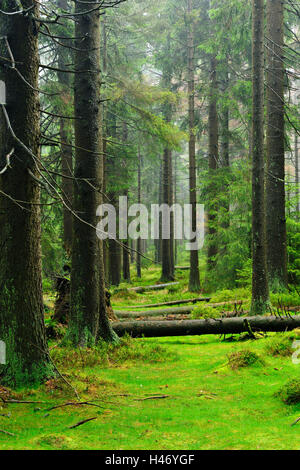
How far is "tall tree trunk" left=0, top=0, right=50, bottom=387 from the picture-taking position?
200 inches

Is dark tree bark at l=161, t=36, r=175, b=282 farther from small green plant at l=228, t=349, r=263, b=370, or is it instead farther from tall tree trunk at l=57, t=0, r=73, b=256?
small green plant at l=228, t=349, r=263, b=370

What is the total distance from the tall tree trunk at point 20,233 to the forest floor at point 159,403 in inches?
15.3

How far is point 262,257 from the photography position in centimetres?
944

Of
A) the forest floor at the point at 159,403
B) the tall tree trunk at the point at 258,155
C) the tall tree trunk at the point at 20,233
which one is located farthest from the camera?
the tall tree trunk at the point at 258,155

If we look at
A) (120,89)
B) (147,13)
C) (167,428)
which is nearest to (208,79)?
(147,13)

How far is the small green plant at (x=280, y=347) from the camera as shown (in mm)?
6520

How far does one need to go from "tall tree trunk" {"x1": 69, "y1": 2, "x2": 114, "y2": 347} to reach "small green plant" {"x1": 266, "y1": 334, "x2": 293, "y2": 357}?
2886 mm

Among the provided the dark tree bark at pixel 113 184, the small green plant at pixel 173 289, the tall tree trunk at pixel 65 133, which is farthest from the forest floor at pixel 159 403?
the small green plant at pixel 173 289

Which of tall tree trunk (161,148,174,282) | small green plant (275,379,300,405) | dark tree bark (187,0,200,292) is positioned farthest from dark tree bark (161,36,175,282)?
small green plant (275,379,300,405)

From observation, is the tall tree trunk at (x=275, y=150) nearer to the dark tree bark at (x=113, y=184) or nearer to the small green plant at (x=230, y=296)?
the small green plant at (x=230, y=296)

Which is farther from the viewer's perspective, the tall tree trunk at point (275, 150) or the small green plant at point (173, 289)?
the small green plant at point (173, 289)

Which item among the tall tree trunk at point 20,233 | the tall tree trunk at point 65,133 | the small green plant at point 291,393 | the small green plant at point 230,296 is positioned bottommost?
the small green plant at point 230,296

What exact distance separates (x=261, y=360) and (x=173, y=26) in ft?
62.8
